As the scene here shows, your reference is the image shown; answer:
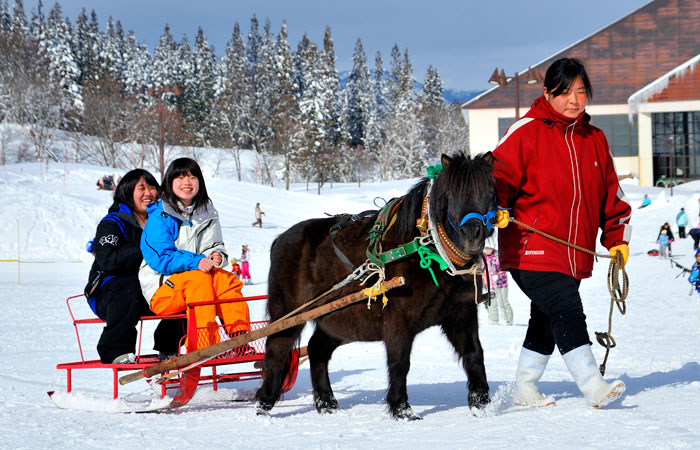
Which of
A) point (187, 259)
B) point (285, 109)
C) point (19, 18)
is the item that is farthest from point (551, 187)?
point (19, 18)

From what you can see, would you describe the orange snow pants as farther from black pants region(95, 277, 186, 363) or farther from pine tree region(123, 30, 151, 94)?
pine tree region(123, 30, 151, 94)

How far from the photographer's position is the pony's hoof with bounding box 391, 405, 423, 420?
4770mm

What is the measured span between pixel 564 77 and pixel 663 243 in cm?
2029

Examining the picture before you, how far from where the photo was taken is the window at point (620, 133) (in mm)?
53312

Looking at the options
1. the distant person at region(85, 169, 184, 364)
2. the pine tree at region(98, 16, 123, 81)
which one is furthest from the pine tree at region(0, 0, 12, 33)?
the distant person at region(85, 169, 184, 364)

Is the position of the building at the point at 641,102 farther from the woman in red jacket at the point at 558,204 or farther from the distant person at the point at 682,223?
the woman in red jacket at the point at 558,204

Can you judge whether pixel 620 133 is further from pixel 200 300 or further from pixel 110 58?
pixel 110 58

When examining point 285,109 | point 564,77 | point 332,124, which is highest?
point 285,109

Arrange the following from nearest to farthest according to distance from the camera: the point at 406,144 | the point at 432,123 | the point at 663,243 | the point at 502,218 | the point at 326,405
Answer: the point at 502,218 < the point at 326,405 < the point at 663,243 < the point at 406,144 < the point at 432,123

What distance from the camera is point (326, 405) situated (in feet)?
18.2

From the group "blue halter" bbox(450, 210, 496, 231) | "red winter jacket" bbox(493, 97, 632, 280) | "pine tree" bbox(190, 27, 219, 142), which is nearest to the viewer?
"blue halter" bbox(450, 210, 496, 231)

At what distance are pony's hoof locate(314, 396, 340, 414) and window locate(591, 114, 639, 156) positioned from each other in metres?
51.7

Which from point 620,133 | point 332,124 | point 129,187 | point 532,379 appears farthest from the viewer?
point 332,124

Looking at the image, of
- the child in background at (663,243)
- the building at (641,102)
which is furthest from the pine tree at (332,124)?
the child in background at (663,243)
